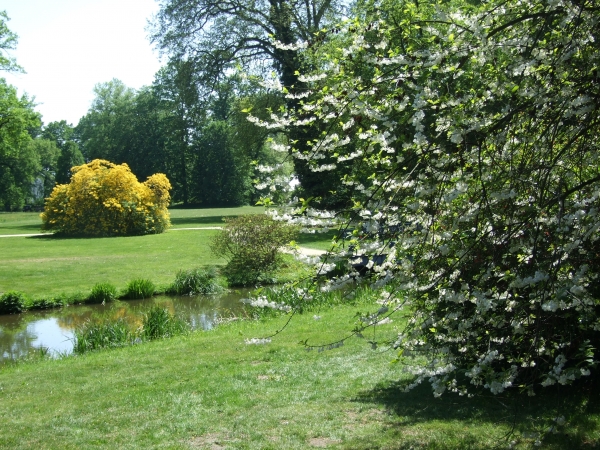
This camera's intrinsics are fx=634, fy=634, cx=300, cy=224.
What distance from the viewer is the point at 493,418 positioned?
5.40 metres

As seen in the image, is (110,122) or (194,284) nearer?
(194,284)

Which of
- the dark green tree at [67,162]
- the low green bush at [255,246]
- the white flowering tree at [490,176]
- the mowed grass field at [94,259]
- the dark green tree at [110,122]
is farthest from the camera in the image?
the dark green tree at [110,122]

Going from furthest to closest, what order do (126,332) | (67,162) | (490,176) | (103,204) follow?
(67,162), (103,204), (126,332), (490,176)

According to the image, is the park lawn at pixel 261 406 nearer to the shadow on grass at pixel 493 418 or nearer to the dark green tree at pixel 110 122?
the shadow on grass at pixel 493 418

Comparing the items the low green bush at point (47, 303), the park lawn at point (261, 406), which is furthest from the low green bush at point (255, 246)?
the park lawn at point (261, 406)

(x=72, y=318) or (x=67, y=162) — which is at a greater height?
(x=67, y=162)

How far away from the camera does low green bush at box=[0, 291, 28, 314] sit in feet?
49.9

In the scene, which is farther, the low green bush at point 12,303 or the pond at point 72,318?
the low green bush at point 12,303

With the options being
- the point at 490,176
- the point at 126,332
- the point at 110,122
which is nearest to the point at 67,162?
the point at 110,122

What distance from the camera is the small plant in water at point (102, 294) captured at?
16234 millimetres

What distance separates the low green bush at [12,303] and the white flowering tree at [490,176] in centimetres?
1264

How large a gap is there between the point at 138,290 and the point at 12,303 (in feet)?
10.0

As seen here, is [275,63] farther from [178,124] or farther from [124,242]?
[124,242]

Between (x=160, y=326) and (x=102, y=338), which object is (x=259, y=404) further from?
(x=160, y=326)
